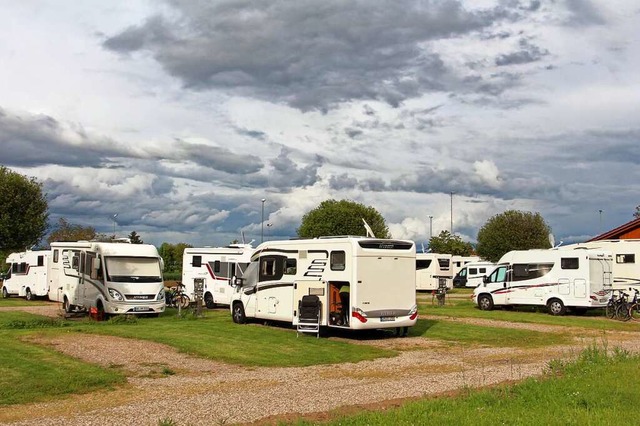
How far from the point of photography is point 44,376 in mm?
11484

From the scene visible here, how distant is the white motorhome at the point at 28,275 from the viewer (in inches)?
1375

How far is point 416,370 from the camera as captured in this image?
13.2 m

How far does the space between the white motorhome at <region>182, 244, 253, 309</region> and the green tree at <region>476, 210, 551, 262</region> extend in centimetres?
4299

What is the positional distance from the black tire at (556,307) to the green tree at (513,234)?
39.7 meters

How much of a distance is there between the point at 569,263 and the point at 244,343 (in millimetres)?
15446

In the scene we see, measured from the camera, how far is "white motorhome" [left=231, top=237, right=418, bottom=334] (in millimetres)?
17703

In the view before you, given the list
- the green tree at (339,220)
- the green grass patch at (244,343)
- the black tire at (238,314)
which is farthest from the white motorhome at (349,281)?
the green tree at (339,220)

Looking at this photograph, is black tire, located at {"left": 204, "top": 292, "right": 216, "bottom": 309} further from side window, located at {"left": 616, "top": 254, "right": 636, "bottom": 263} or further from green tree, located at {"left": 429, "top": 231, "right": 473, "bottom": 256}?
green tree, located at {"left": 429, "top": 231, "right": 473, "bottom": 256}

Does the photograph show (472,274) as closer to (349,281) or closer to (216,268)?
(216,268)

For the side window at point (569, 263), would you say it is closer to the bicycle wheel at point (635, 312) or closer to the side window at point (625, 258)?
the bicycle wheel at point (635, 312)

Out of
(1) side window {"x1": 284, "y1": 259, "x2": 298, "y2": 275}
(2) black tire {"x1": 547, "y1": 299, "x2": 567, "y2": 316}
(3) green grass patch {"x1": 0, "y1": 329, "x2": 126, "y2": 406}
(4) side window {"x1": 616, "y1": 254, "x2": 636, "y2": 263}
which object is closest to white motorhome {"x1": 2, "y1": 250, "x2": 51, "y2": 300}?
(1) side window {"x1": 284, "y1": 259, "x2": 298, "y2": 275}

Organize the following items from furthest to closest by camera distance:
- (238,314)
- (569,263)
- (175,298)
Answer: (175,298), (569,263), (238,314)

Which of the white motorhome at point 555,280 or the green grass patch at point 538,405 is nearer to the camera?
the green grass patch at point 538,405

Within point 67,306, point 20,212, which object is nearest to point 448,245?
point 20,212
